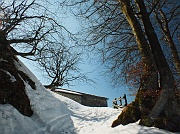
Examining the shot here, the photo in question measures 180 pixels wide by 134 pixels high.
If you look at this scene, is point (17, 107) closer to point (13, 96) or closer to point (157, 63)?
point (13, 96)

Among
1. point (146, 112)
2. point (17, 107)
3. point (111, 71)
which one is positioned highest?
point (111, 71)

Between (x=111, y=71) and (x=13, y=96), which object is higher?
(x=111, y=71)

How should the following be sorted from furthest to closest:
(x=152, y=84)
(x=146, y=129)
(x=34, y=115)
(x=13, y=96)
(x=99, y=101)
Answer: (x=99, y=101) → (x=34, y=115) → (x=13, y=96) → (x=152, y=84) → (x=146, y=129)

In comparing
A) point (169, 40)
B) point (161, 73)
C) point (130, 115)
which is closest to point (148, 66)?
point (161, 73)

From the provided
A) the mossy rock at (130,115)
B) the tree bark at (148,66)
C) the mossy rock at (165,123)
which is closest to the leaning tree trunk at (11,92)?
the mossy rock at (130,115)

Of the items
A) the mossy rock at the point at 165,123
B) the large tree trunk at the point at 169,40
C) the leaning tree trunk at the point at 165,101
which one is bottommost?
the mossy rock at the point at 165,123

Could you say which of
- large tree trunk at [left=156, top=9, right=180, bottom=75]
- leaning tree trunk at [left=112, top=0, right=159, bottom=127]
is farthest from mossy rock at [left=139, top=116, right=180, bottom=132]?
large tree trunk at [left=156, top=9, right=180, bottom=75]

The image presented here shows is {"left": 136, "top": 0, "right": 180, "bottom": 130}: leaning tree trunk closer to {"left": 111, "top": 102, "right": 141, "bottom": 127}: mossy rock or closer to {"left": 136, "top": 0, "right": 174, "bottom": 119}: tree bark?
{"left": 136, "top": 0, "right": 174, "bottom": 119}: tree bark

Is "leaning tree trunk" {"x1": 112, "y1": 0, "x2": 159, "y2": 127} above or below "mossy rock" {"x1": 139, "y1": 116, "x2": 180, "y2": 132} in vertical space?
above

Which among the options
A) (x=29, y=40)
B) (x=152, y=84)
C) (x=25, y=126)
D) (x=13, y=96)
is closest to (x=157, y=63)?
(x=152, y=84)

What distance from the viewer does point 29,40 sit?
7.93 metres

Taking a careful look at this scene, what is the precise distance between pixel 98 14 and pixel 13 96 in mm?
4704

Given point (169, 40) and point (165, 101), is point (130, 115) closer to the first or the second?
point (165, 101)

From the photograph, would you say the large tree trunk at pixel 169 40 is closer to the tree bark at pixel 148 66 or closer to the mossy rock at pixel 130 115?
the tree bark at pixel 148 66
